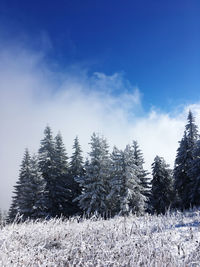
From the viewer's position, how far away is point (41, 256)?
3.72m

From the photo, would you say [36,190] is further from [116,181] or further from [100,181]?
[116,181]

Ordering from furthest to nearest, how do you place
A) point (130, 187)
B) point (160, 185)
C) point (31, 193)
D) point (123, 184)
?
point (160, 185) → point (31, 193) → point (130, 187) → point (123, 184)

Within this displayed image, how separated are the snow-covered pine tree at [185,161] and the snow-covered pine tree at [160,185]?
2597 millimetres

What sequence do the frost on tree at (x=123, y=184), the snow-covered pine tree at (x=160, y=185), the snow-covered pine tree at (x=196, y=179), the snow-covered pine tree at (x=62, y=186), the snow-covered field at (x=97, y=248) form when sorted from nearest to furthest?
the snow-covered field at (x=97, y=248), the frost on tree at (x=123, y=184), the snow-covered pine tree at (x=196, y=179), the snow-covered pine tree at (x=62, y=186), the snow-covered pine tree at (x=160, y=185)

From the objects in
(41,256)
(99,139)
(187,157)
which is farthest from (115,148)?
(41,256)

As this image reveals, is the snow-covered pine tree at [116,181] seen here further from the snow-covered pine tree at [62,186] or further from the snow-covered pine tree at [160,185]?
the snow-covered pine tree at [160,185]

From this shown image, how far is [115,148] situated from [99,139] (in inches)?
86.8

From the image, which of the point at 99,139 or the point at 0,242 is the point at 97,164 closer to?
the point at 99,139

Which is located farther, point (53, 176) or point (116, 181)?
point (53, 176)

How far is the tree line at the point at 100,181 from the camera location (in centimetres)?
2092

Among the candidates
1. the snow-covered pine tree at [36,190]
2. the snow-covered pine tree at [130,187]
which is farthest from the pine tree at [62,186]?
the snow-covered pine tree at [130,187]

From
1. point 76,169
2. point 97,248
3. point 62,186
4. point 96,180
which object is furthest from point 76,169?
point 97,248

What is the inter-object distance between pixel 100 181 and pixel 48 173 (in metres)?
7.59

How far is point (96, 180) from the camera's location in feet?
71.6
